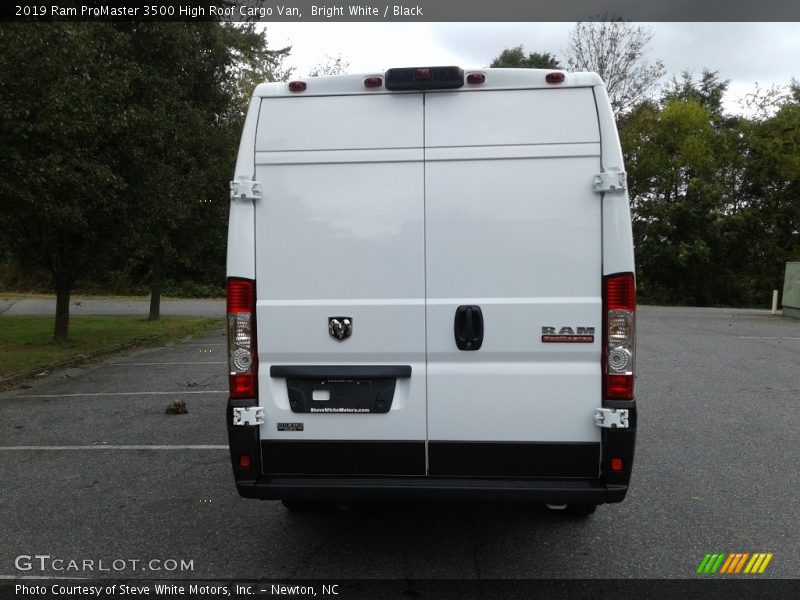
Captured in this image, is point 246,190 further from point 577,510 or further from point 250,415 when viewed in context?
point 577,510

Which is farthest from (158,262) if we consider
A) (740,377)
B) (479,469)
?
(479,469)

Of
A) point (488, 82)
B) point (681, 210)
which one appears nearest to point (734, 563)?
point (488, 82)

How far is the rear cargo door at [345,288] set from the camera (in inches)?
143

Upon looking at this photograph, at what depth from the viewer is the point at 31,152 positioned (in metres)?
9.16

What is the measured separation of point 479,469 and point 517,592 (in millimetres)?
693

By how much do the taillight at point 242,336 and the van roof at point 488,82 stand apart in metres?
1.10

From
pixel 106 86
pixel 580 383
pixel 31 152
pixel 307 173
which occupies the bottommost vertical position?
pixel 580 383

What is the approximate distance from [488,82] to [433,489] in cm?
215

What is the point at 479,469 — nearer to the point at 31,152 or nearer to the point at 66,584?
the point at 66,584

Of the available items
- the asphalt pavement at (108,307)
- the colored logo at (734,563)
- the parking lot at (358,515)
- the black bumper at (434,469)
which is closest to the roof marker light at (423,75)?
the black bumper at (434,469)

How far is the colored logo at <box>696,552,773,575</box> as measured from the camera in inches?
155

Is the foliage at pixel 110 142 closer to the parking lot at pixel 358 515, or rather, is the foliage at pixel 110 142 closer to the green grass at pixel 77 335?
the green grass at pixel 77 335

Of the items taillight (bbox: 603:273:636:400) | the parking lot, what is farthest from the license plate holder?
taillight (bbox: 603:273:636:400)

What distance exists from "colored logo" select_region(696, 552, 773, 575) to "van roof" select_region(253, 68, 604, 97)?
2.79 metres
